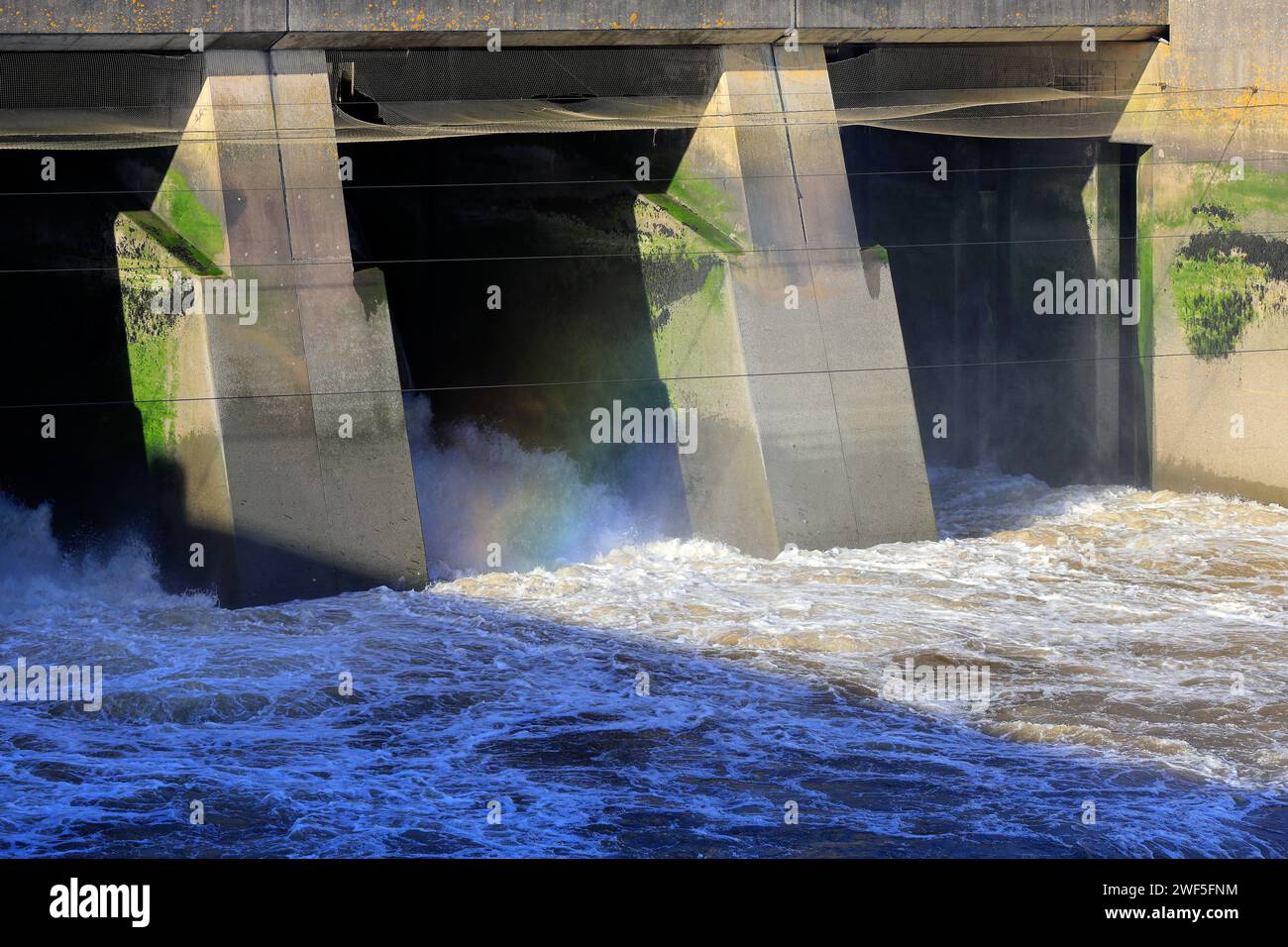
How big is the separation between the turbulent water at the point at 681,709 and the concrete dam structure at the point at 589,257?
0.78 metres

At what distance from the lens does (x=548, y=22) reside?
12898 mm

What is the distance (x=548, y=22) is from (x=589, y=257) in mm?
2803

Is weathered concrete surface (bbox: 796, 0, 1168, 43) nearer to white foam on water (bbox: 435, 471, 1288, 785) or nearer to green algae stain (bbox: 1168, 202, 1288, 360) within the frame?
green algae stain (bbox: 1168, 202, 1288, 360)

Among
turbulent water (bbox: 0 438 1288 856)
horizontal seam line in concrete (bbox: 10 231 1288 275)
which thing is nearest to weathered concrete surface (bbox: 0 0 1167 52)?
horizontal seam line in concrete (bbox: 10 231 1288 275)

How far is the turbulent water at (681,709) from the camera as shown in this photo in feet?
24.1

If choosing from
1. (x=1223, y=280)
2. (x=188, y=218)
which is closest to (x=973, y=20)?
(x=1223, y=280)

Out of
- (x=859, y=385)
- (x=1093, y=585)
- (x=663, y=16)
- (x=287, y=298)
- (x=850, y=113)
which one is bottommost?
(x=1093, y=585)

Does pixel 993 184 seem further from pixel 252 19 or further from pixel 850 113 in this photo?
pixel 252 19

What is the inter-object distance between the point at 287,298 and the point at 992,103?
6573 millimetres

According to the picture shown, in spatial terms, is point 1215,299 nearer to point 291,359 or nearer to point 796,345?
point 796,345

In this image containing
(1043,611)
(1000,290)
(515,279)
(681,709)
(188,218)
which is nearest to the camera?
(681,709)

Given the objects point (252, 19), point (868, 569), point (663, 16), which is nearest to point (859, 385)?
point (868, 569)

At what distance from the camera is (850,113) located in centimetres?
1389

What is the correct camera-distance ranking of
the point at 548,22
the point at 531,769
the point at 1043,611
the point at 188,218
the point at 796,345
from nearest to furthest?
the point at 531,769 < the point at 1043,611 < the point at 188,218 < the point at 548,22 < the point at 796,345
